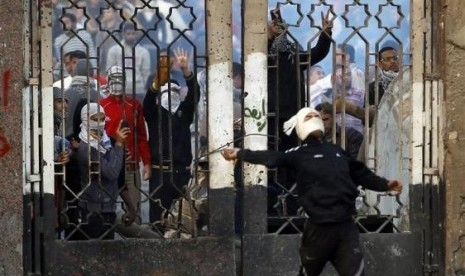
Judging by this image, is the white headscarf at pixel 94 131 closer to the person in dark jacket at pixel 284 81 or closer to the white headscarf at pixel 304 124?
the person in dark jacket at pixel 284 81

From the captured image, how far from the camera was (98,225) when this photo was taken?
32.9 ft

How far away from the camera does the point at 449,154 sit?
10.3 meters

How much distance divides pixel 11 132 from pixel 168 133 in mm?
1171

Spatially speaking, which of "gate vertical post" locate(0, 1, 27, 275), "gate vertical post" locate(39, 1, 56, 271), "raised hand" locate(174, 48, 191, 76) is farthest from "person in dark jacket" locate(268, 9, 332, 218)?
"gate vertical post" locate(0, 1, 27, 275)

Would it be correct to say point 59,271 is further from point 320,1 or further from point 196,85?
point 320,1

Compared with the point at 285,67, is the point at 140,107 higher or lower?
lower

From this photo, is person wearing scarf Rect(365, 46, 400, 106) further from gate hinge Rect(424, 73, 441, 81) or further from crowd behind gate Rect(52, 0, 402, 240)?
gate hinge Rect(424, 73, 441, 81)

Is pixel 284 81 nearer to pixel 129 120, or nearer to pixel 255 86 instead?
pixel 255 86

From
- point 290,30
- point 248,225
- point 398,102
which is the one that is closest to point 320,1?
point 290,30

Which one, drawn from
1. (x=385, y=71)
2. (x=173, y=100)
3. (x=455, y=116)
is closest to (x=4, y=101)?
(x=173, y=100)

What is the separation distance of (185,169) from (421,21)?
6.67 ft

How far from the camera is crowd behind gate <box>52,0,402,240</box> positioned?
1000 centimetres

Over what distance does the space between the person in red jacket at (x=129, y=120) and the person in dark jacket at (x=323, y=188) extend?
→ 1310 millimetres

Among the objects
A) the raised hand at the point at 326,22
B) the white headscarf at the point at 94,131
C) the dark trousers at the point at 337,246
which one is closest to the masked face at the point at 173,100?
the white headscarf at the point at 94,131
